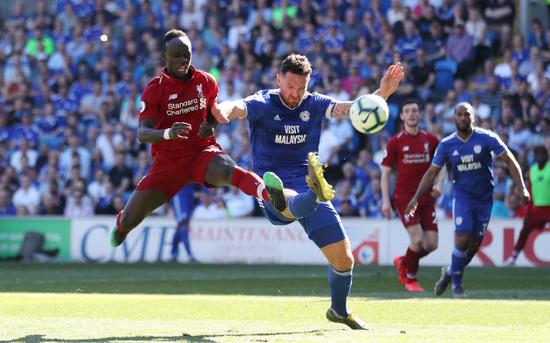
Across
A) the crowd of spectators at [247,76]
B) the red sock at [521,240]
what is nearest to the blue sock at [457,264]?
the red sock at [521,240]

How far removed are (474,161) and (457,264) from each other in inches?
51.9

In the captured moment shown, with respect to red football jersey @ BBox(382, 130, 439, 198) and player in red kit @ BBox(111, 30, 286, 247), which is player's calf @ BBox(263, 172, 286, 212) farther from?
red football jersey @ BBox(382, 130, 439, 198)

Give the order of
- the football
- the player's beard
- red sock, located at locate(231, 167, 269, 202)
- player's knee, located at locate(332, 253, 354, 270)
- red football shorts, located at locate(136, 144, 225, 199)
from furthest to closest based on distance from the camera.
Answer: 1. the player's beard
2. red football shorts, located at locate(136, 144, 225, 199)
3. red sock, located at locate(231, 167, 269, 202)
4. player's knee, located at locate(332, 253, 354, 270)
5. the football

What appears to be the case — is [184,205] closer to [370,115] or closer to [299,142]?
[299,142]

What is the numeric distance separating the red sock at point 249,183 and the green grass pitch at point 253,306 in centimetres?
121

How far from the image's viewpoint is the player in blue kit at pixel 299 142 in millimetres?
7902

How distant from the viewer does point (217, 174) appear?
8914mm

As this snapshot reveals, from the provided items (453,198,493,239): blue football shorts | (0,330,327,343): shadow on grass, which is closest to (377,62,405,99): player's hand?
(0,330,327,343): shadow on grass

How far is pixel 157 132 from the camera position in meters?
8.48

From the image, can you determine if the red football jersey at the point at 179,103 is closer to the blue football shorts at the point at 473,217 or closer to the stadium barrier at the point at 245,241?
the blue football shorts at the point at 473,217

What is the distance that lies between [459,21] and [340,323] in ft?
40.9

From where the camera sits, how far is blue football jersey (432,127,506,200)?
1128cm

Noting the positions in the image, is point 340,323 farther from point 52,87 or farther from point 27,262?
point 52,87

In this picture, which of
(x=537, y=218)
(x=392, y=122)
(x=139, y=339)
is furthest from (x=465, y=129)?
(x=392, y=122)
